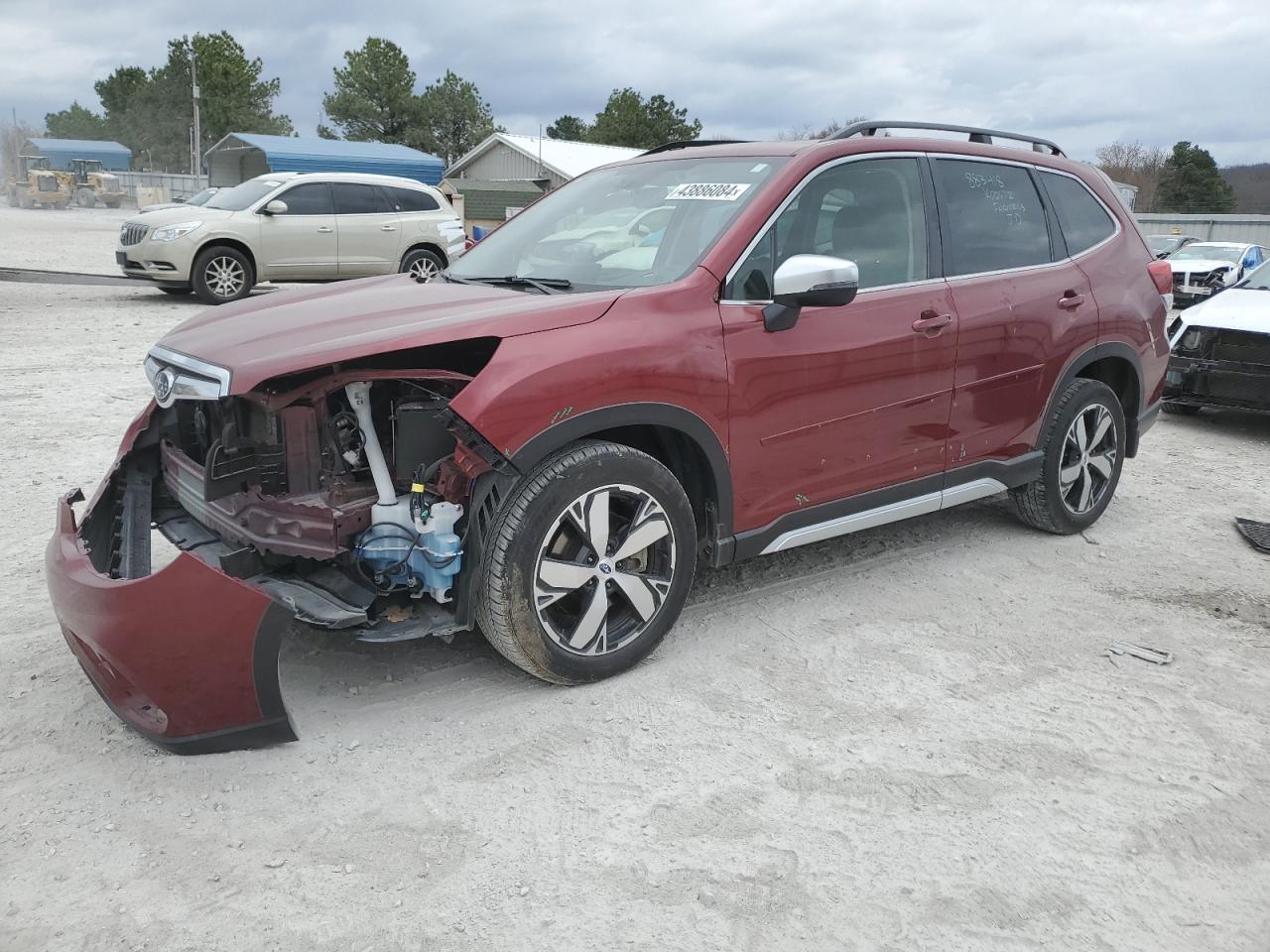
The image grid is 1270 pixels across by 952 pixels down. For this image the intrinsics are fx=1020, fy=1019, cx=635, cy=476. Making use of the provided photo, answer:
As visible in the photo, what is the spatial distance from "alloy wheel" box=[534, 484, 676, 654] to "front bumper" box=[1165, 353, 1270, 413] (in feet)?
19.0

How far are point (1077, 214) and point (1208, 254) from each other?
2123 centimetres

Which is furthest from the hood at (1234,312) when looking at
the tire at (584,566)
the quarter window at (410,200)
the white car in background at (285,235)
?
the quarter window at (410,200)

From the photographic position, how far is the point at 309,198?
14203mm

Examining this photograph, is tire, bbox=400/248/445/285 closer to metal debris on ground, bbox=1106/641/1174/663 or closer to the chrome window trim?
the chrome window trim

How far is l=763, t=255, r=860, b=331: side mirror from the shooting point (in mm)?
3535

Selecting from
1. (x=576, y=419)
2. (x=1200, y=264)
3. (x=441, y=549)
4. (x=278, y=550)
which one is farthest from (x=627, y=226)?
(x=1200, y=264)

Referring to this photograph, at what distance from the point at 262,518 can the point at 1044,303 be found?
355 cm

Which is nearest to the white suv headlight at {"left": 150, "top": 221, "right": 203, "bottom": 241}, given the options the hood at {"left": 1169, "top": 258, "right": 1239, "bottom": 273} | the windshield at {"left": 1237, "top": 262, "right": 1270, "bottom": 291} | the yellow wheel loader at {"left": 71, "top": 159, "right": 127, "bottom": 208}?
the windshield at {"left": 1237, "top": 262, "right": 1270, "bottom": 291}

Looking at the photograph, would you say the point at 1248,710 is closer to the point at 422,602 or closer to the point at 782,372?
the point at 782,372

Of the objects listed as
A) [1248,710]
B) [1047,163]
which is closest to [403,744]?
[1248,710]

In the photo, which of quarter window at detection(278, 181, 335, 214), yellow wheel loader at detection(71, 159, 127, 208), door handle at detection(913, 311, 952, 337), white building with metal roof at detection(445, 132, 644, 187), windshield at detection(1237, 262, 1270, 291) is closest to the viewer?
door handle at detection(913, 311, 952, 337)

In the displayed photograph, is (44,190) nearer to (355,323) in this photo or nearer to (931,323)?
(355,323)

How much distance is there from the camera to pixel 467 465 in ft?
10.5

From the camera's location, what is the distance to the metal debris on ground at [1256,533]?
537cm
